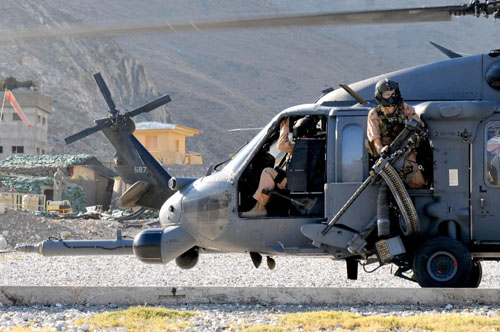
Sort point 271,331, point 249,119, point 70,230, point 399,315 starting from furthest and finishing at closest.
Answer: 1. point 249,119
2. point 70,230
3. point 399,315
4. point 271,331

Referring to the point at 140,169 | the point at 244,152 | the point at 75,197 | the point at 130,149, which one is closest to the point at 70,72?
the point at 75,197

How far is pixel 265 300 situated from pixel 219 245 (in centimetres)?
218

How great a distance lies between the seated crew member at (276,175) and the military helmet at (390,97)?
1.28 meters

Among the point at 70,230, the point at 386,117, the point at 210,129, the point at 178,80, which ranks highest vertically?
the point at 178,80

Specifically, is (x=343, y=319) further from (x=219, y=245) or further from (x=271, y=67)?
(x=271, y=67)

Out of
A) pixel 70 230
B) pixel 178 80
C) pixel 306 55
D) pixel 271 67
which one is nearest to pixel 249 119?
pixel 178 80

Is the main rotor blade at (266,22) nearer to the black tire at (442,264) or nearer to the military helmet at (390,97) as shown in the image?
the military helmet at (390,97)

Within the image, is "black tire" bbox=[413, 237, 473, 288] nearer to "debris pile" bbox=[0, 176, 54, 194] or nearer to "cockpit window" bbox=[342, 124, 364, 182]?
"cockpit window" bbox=[342, 124, 364, 182]

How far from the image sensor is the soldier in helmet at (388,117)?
9.10m

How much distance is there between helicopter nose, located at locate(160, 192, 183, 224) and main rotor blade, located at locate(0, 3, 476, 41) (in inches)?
112

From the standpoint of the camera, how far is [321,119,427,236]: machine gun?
348 inches

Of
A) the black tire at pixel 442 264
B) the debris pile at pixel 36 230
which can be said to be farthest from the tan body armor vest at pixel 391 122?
the debris pile at pixel 36 230

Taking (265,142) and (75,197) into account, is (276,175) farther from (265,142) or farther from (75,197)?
(75,197)

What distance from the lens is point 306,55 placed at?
549 feet
